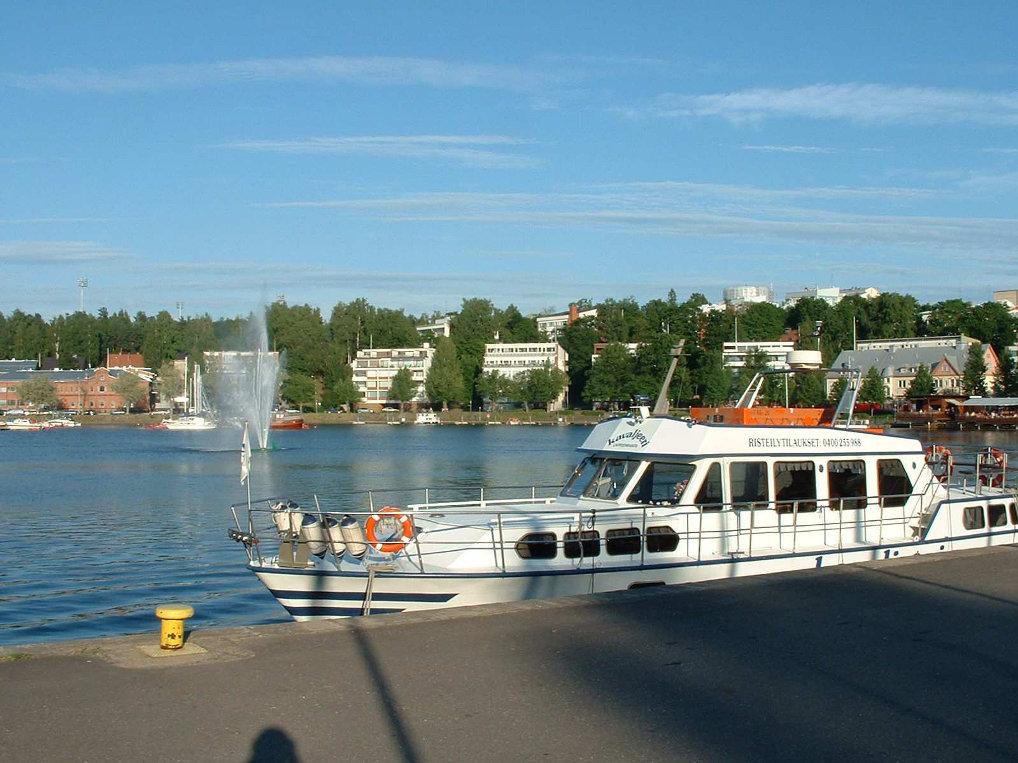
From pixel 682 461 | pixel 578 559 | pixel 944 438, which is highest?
pixel 682 461

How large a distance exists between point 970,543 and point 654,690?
13.8m

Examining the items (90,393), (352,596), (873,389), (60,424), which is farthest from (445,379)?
(352,596)

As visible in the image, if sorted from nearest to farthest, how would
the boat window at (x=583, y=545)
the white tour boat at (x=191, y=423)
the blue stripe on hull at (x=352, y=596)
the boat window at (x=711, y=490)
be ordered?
the blue stripe on hull at (x=352, y=596) < the boat window at (x=583, y=545) < the boat window at (x=711, y=490) < the white tour boat at (x=191, y=423)

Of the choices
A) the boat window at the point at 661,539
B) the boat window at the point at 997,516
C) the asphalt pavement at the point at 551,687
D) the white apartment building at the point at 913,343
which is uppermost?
the white apartment building at the point at 913,343

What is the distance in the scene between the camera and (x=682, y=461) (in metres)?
19.0

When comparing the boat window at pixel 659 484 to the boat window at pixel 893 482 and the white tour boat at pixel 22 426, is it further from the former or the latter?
the white tour boat at pixel 22 426

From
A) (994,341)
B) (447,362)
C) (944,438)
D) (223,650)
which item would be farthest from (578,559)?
(994,341)

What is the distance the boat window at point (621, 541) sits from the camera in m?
17.9

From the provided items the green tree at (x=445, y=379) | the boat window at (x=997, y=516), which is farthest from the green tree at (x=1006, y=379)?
the boat window at (x=997, y=516)

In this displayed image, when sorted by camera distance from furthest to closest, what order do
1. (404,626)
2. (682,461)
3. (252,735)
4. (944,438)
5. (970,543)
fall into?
(944,438) < (970,543) < (682,461) < (404,626) < (252,735)

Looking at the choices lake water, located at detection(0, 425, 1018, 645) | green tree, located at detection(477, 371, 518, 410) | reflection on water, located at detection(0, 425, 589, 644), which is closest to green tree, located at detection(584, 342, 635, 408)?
green tree, located at detection(477, 371, 518, 410)

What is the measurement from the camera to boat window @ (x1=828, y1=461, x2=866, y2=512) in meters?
20.1

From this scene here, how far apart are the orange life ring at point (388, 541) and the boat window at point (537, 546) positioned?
1.70 m

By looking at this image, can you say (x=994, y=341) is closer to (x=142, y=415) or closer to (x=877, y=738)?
(x=142, y=415)
